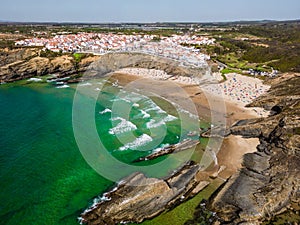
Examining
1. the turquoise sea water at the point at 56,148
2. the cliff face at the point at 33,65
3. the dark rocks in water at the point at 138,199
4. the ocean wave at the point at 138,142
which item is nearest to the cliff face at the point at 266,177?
the dark rocks in water at the point at 138,199

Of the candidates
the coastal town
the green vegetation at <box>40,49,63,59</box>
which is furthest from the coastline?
the green vegetation at <box>40,49,63,59</box>

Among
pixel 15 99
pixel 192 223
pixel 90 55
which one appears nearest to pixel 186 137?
pixel 192 223

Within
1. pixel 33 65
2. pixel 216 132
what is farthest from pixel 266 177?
pixel 33 65

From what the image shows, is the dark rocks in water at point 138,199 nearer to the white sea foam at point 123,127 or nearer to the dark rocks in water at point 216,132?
the dark rocks in water at point 216,132

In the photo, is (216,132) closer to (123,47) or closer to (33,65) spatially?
(33,65)

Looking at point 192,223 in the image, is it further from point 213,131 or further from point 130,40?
point 130,40

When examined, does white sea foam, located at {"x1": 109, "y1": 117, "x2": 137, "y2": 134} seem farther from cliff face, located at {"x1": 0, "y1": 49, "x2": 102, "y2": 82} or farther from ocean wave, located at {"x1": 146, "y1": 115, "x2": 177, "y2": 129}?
cliff face, located at {"x1": 0, "y1": 49, "x2": 102, "y2": 82}

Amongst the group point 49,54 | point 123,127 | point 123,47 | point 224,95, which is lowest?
point 123,127
